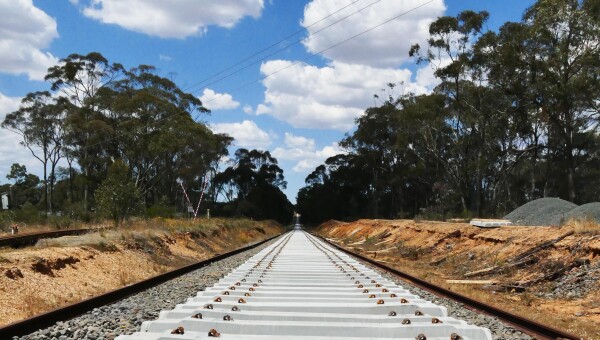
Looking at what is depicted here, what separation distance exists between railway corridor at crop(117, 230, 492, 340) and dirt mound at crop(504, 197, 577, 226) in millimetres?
15838

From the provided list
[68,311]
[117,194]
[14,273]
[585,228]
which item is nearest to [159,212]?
[117,194]

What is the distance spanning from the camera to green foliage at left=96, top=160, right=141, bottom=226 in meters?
26.0

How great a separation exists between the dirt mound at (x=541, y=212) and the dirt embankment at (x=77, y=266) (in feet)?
43.9

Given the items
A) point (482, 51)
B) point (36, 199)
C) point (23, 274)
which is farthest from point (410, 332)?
point (36, 199)

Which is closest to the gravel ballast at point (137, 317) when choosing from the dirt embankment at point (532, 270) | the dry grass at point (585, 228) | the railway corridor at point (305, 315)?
the railway corridor at point (305, 315)

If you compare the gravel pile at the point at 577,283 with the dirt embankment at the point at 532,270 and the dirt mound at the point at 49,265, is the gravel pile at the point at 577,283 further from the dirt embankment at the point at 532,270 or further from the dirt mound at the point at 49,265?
the dirt mound at the point at 49,265

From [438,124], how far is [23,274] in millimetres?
42295

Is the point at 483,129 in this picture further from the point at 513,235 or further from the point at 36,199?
the point at 36,199

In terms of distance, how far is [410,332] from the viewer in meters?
4.86

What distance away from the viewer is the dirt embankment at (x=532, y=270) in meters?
7.95

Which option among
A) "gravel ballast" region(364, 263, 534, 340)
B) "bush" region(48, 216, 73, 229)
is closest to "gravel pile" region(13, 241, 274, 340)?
"gravel ballast" region(364, 263, 534, 340)

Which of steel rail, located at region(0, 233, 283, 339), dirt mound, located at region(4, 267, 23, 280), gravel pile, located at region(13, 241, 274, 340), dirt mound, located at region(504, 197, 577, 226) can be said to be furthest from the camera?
dirt mound, located at region(504, 197, 577, 226)

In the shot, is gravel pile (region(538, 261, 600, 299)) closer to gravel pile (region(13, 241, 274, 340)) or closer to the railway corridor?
the railway corridor

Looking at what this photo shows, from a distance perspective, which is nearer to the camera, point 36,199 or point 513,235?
point 513,235
